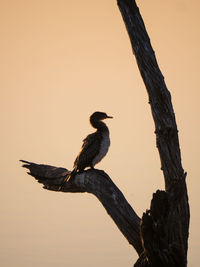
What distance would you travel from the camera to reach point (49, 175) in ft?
28.6

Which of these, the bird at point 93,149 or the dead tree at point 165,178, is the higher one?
the bird at point 93,149

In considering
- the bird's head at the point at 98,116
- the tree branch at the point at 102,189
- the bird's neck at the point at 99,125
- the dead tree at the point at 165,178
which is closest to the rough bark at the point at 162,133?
the dead tree at the point at 165,178

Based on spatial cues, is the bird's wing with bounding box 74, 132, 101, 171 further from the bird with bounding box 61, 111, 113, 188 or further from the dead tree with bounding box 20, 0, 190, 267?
the dead tree with bounding box 20, 0, 190, 267

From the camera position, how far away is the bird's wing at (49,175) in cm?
855

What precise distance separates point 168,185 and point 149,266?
1082 millimetres

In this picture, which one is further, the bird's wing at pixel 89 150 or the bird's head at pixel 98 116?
the bird's head at pixel 98 116

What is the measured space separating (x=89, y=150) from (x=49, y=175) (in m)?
1.12

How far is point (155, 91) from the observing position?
21.2 ft

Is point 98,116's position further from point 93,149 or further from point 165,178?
point 165,178

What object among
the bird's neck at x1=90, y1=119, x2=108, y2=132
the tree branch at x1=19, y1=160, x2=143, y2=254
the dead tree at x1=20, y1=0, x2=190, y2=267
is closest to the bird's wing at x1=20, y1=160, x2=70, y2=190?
the tree branch at x1=19, y1=160, x2=143, y2=254

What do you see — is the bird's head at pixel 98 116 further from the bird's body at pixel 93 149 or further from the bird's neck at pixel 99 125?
the bird's body at pixel 93 149

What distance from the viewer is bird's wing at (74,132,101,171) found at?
911 cm

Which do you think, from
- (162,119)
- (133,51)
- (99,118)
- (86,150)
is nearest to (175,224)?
(162,119)

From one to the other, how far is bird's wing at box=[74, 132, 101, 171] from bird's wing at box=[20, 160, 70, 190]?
401 mm
